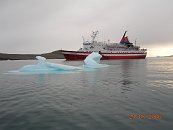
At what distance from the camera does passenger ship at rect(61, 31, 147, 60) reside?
96688 mm

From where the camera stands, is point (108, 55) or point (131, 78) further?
point (108, 55)

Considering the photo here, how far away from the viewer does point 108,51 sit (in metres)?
103

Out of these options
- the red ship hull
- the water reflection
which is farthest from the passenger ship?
the water reflection

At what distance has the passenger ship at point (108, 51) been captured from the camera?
9669 centimetres

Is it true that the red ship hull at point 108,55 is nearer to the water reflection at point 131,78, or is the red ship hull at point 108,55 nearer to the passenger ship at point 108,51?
the passenger ship at point 108,51

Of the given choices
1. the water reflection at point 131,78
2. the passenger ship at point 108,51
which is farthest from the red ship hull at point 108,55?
the water reflection at point 131,78

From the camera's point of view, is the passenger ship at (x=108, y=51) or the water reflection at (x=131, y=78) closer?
the water reflection at (x=131, y=78)

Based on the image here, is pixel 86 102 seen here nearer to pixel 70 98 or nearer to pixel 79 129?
pixel 70 98

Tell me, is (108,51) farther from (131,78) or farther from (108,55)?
(131,78)

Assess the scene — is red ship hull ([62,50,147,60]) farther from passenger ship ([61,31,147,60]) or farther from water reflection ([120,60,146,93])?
water reflection ([120,60,146,93])

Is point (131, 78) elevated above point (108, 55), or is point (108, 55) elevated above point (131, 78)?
point (131, 78)

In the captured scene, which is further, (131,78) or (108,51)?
(108,51)

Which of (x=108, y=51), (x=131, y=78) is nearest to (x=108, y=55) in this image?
(x=108, y=51)

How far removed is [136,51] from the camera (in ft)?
371
